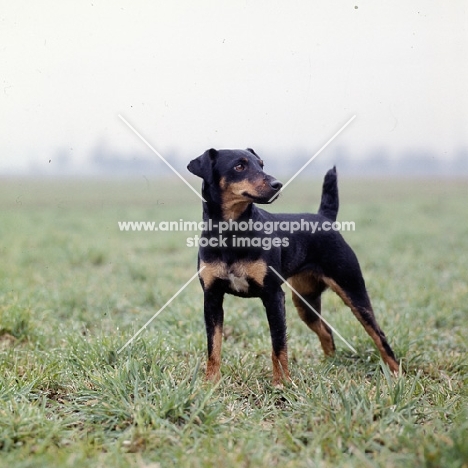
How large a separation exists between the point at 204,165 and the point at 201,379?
137 centimetres

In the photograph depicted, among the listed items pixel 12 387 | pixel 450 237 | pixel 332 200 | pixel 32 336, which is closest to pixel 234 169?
pixel 332 200

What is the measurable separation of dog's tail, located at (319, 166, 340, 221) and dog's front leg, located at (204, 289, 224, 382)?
126cm

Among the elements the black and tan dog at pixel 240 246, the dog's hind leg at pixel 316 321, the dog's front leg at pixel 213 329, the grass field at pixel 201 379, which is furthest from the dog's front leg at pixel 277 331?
the dog's hind leg at pixel 316 321

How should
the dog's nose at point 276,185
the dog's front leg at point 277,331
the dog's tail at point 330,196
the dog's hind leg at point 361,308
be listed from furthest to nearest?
1. the dog's tail at point 330,196
2. the dog's hind leg at point 361,308
3. the dog's front leg at point 277,331
4. the dog's nose at point 276,185

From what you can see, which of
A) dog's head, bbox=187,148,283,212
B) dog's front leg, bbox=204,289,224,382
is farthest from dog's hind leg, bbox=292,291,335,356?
dog's head, bbox=187,148,283,212

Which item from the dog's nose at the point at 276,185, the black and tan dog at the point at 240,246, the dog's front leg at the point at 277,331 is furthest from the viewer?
the dog's front leg at the point at 277,331

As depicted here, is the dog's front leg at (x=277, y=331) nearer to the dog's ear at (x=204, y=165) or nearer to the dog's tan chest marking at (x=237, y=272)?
the dog's tan chest marking at (x=237, y=272)

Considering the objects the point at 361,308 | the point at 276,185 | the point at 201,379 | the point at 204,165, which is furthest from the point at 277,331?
the point at 204,165

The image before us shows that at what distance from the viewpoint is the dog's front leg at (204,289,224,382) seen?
3.94 meters

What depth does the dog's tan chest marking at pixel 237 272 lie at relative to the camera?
3826 mm

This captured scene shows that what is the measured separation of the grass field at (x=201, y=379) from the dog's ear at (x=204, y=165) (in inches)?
44.9

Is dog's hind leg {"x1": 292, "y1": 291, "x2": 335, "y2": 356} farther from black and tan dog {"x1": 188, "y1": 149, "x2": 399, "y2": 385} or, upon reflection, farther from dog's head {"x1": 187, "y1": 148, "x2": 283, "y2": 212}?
dog's head {"x1": 187, "y1": 148, "x2": 283, "y2": 212}

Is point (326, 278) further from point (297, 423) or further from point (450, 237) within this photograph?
point (450, 237)

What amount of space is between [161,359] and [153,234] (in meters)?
8.63
